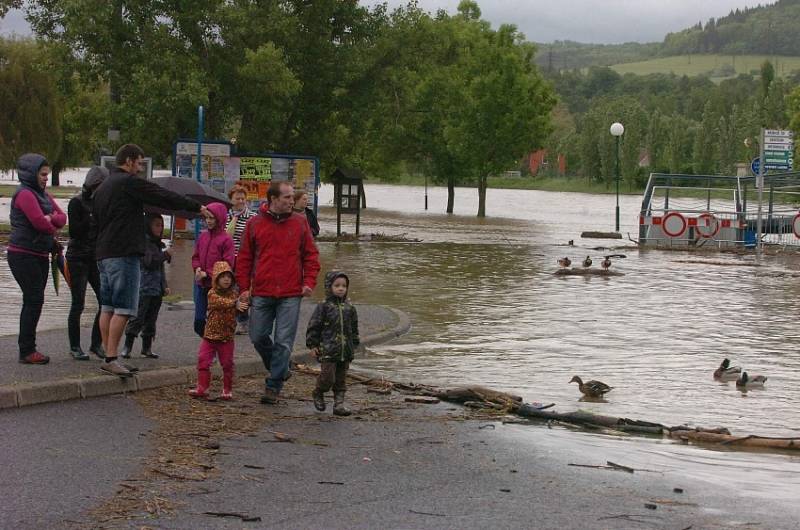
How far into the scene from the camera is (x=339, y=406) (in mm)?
9211

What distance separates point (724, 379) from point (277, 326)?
468 cm

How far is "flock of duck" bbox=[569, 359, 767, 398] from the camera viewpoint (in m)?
10.6

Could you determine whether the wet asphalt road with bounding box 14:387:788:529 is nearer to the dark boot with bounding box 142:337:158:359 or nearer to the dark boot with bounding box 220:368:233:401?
the dark boot with bounding box 220:368:233:401

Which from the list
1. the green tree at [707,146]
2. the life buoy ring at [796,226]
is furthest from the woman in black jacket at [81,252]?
the green tree at [707,146]

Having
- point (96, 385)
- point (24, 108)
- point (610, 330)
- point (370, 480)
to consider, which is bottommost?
point (610, 330)

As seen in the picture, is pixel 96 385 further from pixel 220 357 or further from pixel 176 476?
pixel 176 476

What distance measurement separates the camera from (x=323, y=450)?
782cm

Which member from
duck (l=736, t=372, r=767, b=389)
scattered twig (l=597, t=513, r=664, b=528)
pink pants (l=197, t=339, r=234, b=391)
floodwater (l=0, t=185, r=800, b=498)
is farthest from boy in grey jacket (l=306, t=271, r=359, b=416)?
duck (l=736, t=372, r=767, b=389)

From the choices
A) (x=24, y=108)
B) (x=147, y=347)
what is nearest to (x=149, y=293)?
(x=147, y=347)

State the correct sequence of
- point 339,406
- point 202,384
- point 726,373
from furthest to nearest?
point 726,373 → point 202,384 → point 339,406

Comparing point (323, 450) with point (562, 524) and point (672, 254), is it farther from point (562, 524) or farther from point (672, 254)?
point (672, 254)

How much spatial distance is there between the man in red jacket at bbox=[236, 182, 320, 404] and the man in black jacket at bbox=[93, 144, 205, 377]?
26.5 inches

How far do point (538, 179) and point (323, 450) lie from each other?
6098 inches

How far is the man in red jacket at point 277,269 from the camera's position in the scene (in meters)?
9.56
